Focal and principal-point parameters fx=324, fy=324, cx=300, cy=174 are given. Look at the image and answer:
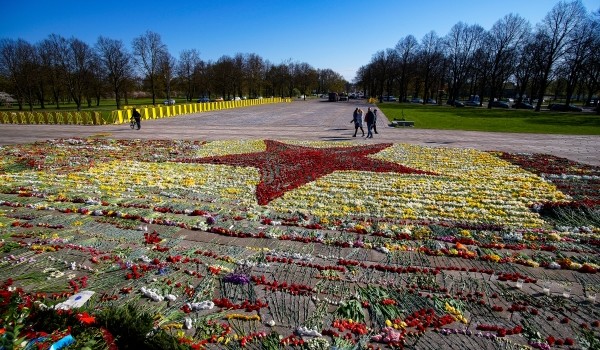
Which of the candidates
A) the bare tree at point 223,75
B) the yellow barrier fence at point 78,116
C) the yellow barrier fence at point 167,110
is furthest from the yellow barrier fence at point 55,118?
the bare tree at point 223,75

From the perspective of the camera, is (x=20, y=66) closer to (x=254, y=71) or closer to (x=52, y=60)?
(x=52, y=60)

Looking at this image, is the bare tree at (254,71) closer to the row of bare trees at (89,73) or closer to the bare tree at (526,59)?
the row of bare trees at (89,73)

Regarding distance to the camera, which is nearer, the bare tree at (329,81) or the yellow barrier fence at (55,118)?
the yellow barrier fence at (55,118)

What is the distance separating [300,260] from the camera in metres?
6.13

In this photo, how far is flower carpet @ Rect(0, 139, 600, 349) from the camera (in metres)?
4.21

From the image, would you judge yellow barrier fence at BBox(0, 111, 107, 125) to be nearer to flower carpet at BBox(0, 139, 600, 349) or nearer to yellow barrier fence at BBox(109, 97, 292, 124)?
yellow barrier fence at BBox(109, 97, 292, 124)

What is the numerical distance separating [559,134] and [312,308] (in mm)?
29286

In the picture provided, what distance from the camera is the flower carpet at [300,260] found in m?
4.21

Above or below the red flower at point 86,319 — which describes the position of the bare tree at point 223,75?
above

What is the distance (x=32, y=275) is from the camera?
17.7 feet

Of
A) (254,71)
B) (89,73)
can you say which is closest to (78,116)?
(89,73)

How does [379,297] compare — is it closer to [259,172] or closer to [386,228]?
[386,228]

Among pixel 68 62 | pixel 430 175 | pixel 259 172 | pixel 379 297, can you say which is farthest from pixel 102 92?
pixel 379 297

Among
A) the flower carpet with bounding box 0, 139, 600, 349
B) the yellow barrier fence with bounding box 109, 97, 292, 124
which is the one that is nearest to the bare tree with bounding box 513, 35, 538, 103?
the yellow barrier fence with bounding box 109, 97, 292, 124
